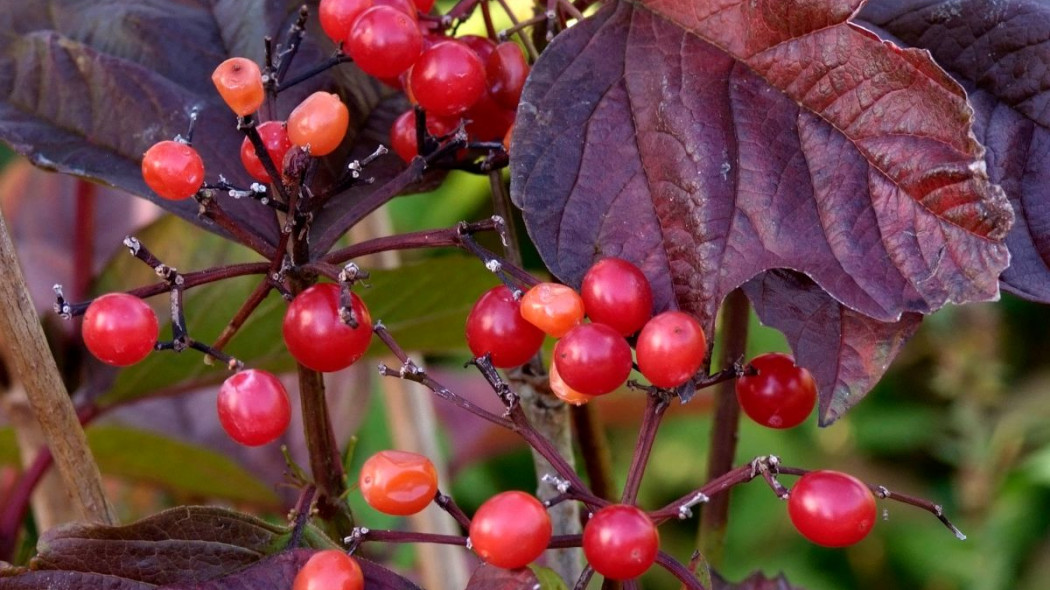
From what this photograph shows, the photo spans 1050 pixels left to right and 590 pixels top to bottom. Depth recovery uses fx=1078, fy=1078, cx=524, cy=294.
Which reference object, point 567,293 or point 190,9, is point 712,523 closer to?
point 567,293

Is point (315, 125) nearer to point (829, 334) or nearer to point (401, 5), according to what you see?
point (401, 5)

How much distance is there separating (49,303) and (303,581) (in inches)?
25.3

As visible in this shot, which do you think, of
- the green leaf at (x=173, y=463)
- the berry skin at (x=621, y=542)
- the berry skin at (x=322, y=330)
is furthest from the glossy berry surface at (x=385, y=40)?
the green leaf at (x=173, y=463)

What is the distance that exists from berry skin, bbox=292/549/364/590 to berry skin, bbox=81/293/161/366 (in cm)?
10

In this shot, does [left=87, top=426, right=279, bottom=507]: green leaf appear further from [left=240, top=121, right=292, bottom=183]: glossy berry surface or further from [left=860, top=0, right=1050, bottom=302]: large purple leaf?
[left=860, top=0, right=1050, bottom=302]: large purple leaf

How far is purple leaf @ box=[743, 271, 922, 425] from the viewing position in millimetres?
406

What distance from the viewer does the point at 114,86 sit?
20.6 inches

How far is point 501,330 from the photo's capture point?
420 mm

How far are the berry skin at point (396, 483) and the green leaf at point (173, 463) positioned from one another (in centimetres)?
45

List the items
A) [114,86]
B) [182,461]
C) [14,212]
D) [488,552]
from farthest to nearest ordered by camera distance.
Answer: [14,212] → [182,461] → [114,86] → [488,552]

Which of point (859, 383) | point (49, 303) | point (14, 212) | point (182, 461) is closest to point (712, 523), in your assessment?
point (859, 383)

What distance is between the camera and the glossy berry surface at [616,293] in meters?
0.40

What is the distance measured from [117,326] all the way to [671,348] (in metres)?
0.21

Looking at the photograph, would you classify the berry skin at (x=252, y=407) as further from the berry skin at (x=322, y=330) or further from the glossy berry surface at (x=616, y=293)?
the glossy berry surface at (x=616, y=293)
